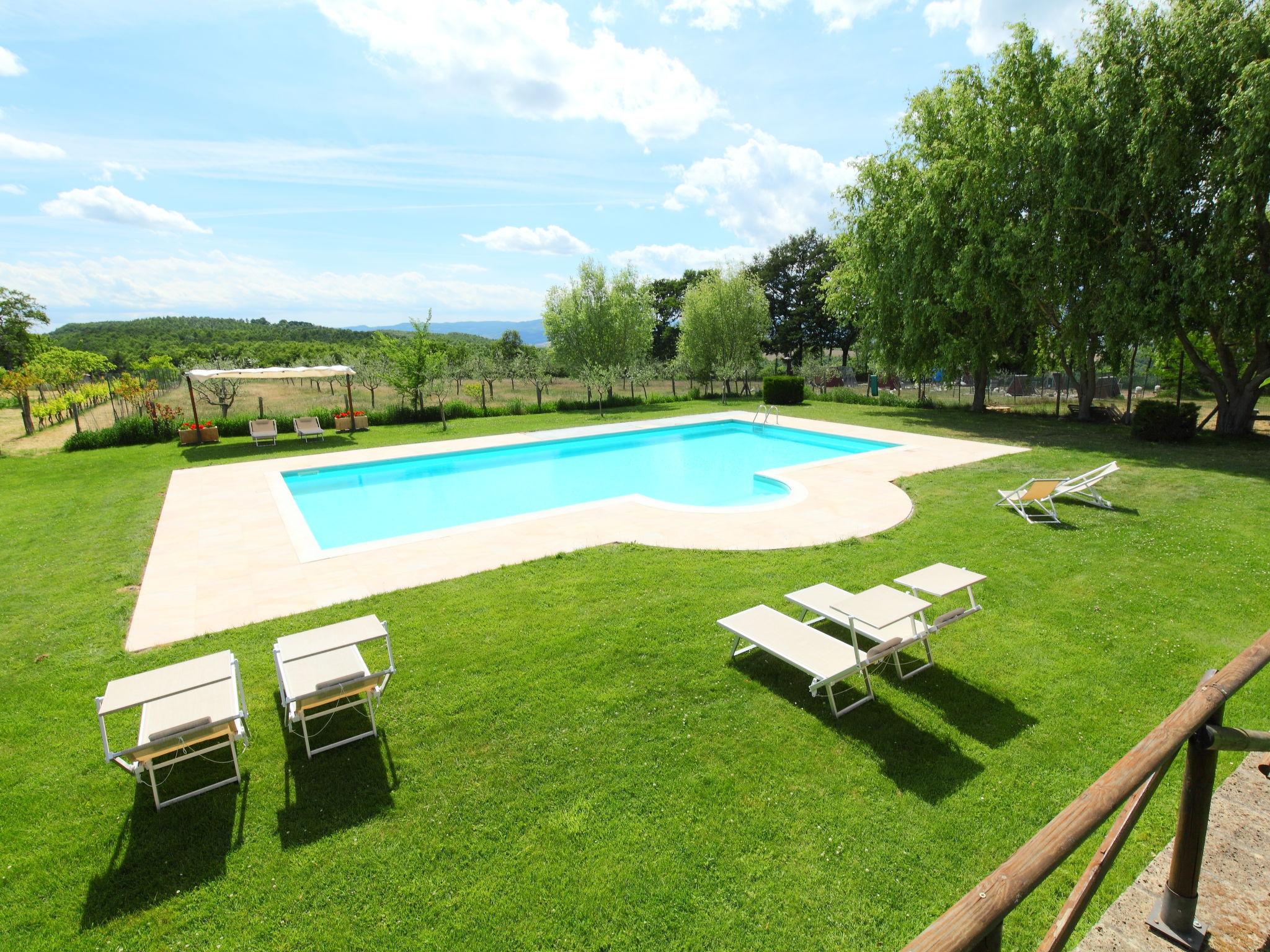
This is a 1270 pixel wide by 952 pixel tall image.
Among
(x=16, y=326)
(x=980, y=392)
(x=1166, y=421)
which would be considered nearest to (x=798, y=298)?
(x=980, y=392)

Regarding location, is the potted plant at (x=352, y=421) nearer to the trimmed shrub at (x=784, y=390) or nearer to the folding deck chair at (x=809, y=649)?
the trimmed shrub at (x=784, y=390)

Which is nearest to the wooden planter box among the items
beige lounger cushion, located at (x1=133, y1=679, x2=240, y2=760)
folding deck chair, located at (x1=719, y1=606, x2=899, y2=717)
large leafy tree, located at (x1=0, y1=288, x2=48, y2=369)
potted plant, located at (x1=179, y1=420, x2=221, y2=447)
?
potted plant, located at (x1=179, y1=420, x2=221, y2=447)

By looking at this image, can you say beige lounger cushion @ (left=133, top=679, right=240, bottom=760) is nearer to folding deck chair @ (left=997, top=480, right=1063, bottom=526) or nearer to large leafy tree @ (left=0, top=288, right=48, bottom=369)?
folding deck chair @ (left=997, top=480, right=1063, bottom=526)

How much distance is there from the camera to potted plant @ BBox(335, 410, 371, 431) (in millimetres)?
18547

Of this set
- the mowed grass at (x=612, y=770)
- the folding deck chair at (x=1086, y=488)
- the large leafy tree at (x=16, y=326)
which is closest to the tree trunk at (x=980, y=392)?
the folding deck chair at (x=1086, y=488)

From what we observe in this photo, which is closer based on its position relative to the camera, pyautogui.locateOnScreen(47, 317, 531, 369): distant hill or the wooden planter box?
the wooden planter box

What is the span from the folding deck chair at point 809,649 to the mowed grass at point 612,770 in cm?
18

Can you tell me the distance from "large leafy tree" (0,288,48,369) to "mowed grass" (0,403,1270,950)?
5519 cm

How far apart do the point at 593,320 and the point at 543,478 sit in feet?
Result: 42.7

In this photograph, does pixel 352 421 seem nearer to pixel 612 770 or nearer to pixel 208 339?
pixel 612 770

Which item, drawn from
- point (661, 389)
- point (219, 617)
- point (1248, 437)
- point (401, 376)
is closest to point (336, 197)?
point (401, 376)

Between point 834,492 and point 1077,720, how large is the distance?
6.23 metres

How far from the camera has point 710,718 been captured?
4102mm

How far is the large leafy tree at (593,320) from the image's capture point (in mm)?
25047
